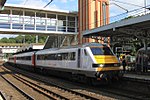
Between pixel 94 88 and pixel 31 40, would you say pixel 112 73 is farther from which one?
pixel 31 40

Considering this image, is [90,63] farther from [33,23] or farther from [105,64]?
[33,23]

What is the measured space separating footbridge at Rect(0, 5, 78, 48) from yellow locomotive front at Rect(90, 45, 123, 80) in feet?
81.2

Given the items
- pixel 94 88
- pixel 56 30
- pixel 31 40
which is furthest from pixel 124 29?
pixel 31 40

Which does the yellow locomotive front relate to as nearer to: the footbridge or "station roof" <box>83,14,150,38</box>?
"station roof" <box>83,14,150,38</box>

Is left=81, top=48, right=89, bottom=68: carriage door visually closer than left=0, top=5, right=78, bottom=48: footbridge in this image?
Yes

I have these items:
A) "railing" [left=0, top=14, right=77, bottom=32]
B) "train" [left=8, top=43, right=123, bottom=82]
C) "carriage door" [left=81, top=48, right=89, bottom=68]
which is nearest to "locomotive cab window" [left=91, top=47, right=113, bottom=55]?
"train" [left=8, top=43, right=123, bottom=82]

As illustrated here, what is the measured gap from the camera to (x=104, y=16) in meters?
47.0

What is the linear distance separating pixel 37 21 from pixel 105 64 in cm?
2782

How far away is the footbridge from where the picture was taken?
41.2 meters

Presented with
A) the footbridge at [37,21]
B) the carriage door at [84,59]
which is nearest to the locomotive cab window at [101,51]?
the carriage door at [84,59]

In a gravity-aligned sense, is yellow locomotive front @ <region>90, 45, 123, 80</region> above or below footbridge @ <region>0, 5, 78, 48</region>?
below

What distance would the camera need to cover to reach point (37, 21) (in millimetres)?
43688

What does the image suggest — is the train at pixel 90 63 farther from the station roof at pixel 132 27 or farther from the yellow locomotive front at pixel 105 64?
the station roof at pixel 132 27

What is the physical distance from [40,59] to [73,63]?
11.0 m
